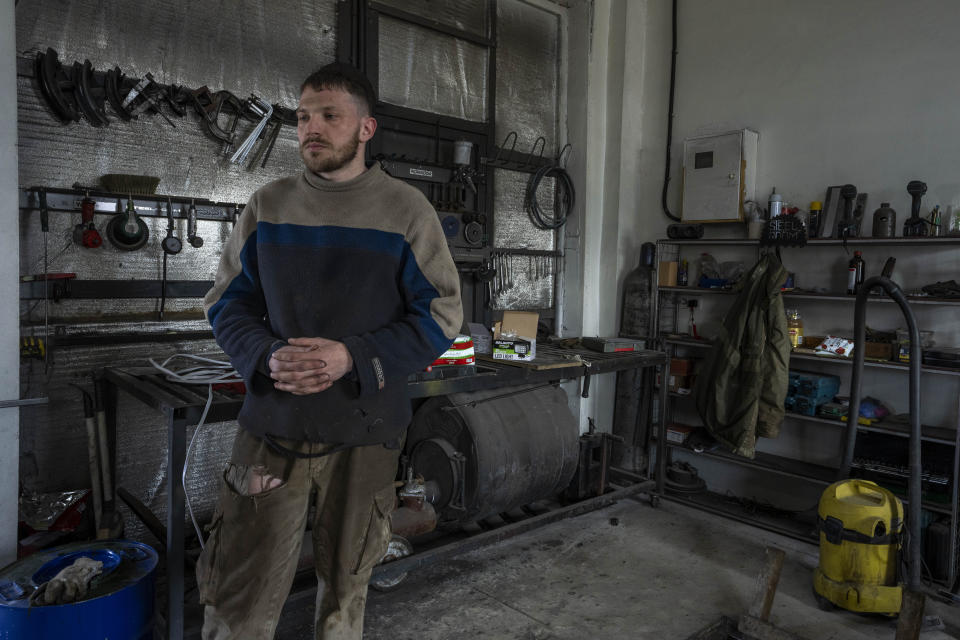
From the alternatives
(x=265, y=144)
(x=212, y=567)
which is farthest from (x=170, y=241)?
(x=212, y=567)

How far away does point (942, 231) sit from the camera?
119 inches

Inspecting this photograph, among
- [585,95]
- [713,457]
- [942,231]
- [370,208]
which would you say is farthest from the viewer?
[585,95]

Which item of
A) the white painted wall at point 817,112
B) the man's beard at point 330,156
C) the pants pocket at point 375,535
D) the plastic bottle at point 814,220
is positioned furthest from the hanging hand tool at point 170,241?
the plastic bottle at point 814,220

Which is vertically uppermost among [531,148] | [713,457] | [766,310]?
[531,148]

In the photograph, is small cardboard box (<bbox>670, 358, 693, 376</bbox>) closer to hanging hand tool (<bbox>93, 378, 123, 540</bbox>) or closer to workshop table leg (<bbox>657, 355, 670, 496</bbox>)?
workshop table leg (<bbox>657, 355, 670, 496</bbox>)

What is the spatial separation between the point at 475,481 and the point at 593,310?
204cm

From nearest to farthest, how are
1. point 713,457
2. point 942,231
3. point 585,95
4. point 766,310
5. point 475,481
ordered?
point 475,481 → point 942,231 → point 766,310 → point 713,457 → point 585,95

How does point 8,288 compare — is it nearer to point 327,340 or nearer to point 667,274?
point 327,340

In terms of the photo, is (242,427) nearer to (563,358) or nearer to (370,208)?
(370,208)

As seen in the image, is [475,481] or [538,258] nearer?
[475,481]

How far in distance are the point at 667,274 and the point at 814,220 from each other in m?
0.88

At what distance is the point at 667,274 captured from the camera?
157 inches

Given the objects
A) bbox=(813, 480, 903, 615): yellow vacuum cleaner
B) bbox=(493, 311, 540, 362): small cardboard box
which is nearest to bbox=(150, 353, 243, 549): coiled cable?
bbox=(493, 311, 540, 362): small cardboard box

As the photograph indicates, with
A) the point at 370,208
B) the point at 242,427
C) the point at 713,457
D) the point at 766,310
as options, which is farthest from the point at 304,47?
the point at 713,457
